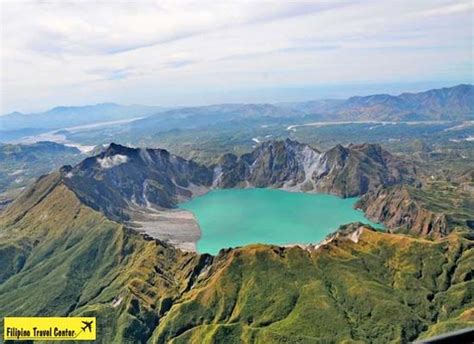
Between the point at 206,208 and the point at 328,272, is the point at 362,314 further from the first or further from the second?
the point at 206,208

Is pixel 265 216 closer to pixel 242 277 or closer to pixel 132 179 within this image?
pixel 132 179

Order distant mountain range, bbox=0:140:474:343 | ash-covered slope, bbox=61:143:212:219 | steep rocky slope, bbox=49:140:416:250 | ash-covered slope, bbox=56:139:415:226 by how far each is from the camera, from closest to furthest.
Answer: distant mountain range, bbox=0:140:474:343
steep rocky slope, bbox=49:140:416:250
ash-covered slope, bbox=61:143:212:219
ash-covered slope, bbox=56:139:415:226

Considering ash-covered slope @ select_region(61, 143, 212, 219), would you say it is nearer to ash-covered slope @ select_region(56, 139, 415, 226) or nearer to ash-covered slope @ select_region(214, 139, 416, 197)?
ash-covered slope @ select_region(56, 139, 415, 226)

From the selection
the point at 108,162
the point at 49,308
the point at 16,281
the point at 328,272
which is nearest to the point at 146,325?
the point at 49,308

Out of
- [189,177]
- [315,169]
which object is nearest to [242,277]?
[189,177]

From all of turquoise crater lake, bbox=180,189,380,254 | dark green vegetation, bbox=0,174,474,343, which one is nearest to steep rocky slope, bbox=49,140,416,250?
turquoise crater lake, bbox=180,189,380,254

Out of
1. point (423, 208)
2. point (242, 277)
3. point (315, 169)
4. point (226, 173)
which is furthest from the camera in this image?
point (226, 173)
